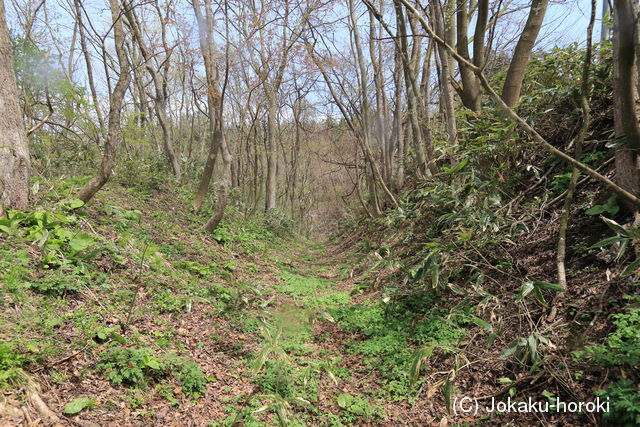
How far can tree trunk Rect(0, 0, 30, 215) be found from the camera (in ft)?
12.4

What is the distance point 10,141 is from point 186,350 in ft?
11.3

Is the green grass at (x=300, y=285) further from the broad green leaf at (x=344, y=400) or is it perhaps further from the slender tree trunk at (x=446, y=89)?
the slender tree trunk at (x=446, y=89)

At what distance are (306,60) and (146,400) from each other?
10.0 meters

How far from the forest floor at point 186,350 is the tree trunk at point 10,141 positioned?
1.26 feet

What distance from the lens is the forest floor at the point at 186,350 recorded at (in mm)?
2289

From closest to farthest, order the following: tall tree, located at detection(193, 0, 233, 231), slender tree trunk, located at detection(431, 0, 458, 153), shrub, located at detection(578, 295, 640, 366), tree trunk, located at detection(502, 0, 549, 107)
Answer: shrub, located at detection(578, 295, 640, 366)
tree trunk, located at detection(502, 0, 549, 107)
slender tree trunk, located at detection(431, 0, 458, 153)
tall tree, located at detection(193, 0, 233, 231)

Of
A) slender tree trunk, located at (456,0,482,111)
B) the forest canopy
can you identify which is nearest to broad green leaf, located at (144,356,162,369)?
the forest canopy

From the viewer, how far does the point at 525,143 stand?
4.36 meters

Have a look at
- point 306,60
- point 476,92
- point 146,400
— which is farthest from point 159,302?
point 306,60

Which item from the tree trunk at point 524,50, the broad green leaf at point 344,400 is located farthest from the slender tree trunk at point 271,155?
the broad green leaf at point 344,400

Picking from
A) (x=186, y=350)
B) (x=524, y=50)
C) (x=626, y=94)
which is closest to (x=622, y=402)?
(x=626, y=94)

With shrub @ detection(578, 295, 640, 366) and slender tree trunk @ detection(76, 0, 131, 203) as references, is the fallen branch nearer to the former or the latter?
shrub @ detection(578, 295, 640, 366)

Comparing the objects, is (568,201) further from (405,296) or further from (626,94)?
(405,296)

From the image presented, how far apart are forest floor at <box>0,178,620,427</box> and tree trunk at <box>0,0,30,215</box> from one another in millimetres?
383
